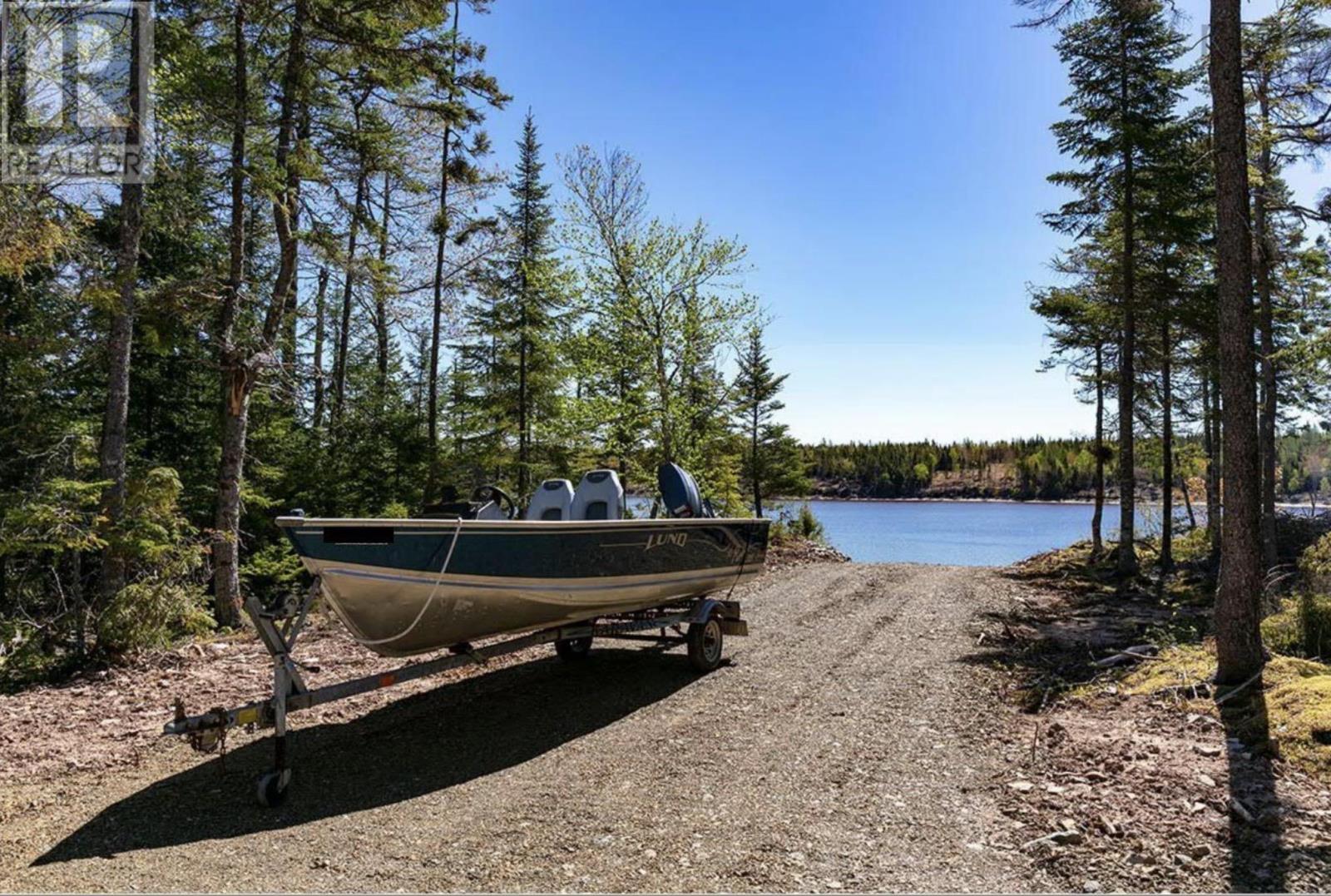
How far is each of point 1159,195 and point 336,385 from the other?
19.3 m

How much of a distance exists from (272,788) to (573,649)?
3976 millimetres

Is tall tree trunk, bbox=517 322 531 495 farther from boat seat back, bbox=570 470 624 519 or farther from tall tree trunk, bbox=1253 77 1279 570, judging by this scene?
tall tree trunk, bbox=1253 77 1279 570

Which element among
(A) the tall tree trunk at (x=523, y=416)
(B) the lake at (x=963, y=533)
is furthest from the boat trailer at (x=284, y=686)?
(B) the lake at (x=963, y=533)

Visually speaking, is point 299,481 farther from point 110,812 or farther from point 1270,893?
point 1270,893

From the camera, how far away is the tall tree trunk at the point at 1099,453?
20906mm

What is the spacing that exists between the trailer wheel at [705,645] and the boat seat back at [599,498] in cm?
132

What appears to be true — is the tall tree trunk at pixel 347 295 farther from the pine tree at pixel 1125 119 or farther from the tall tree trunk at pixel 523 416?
the pine tree at pixel 1125 119

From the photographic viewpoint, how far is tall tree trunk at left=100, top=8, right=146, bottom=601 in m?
7.76

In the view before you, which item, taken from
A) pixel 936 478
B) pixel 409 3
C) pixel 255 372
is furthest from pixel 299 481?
pixel 936 478

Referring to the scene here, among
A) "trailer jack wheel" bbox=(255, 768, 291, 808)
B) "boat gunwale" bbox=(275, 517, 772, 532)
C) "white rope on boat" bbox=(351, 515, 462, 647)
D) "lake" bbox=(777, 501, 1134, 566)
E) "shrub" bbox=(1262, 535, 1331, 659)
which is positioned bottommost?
"lake" bbox=(777, 501, 1134, 566)

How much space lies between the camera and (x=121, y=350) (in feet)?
26.5

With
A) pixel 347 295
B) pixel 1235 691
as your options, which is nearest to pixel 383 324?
pixel 347 295

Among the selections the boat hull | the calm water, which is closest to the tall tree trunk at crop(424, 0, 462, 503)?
the calm water

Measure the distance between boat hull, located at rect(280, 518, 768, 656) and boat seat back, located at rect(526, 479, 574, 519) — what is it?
1110 mm
